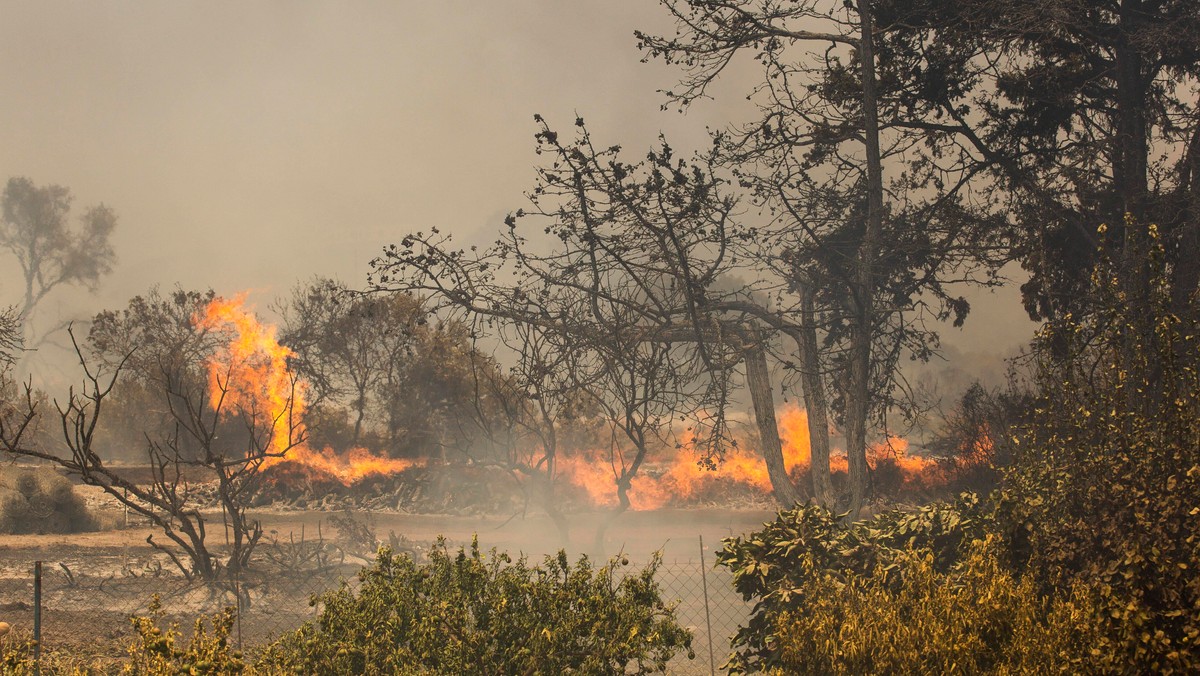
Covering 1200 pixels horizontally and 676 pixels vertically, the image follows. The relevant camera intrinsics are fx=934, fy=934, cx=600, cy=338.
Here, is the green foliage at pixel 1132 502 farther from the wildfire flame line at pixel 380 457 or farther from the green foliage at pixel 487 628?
the wildfire flame line at pixel 380 457

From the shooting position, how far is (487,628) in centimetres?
659

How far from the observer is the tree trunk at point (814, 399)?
17.0 metres

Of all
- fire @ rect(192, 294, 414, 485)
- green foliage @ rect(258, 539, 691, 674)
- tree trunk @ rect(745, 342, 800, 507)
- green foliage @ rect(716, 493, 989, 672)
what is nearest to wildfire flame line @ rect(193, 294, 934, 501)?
fire @ rect(192, 294, 414, 485)

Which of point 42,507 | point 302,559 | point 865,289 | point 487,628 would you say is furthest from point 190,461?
point 865,289

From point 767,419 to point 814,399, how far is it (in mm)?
1056

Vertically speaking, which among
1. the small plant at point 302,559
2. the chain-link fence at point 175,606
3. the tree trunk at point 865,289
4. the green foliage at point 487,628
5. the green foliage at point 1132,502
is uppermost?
the tree trunk at point 865,289

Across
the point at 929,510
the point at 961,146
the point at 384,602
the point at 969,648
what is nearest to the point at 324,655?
the point at 384,602

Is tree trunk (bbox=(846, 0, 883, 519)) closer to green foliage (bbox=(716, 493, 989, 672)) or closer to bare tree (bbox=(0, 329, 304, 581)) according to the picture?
green foliage (bbox=(716, 493, 989, 672))

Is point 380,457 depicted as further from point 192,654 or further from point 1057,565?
point 1057,565

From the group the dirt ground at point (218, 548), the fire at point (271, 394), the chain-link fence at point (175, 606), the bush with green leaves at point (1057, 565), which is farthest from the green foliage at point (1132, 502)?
the fire at point (271, 394)

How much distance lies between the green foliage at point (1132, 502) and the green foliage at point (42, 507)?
23179 millimetres

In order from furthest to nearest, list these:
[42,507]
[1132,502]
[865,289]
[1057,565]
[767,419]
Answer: [42,507] < [767,419] < [865,289] < [1057,565] < [1132,502]

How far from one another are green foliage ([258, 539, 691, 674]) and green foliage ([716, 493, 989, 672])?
3.67ft

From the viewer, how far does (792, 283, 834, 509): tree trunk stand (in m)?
17.0
